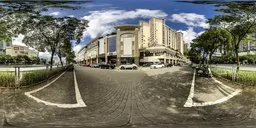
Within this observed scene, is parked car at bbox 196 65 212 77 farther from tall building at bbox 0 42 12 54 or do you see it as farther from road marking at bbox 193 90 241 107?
tall building at bbox 0 42 12 54

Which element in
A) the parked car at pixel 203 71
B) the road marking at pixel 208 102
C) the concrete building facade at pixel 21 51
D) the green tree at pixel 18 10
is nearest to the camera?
the green tree at pixel 18 10

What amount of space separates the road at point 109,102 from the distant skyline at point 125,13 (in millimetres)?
424

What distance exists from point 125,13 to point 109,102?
956 mm

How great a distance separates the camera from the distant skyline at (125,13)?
430 centimetres

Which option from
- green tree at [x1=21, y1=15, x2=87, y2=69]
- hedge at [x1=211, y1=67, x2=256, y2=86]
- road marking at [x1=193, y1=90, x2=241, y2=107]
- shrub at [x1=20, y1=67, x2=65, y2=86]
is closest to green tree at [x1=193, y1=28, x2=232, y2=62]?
hedge at [x1=211, y1=67, x2=256, y2=86]

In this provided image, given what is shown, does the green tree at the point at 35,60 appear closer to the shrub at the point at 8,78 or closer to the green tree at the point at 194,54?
the shrub at the point at 8,78

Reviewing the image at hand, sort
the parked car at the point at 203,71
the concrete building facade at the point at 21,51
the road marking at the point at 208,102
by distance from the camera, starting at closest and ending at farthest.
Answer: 1. the concrete building facade at the point at 21,51
2. the road marking at the point at 208,102
3. the parked car at the point at 203,71

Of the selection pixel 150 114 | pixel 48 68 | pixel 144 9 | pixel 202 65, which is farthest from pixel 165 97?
pixel 48 68

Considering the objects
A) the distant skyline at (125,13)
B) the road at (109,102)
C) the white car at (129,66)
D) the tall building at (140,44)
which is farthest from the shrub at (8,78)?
the white car at (129,66)

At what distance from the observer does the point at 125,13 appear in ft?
14.2

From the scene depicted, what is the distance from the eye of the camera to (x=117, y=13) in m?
4.32

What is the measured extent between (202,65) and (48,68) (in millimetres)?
1720

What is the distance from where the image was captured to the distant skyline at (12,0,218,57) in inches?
169

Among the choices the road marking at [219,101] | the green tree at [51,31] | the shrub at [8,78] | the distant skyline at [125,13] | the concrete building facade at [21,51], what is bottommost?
the road marking at [219,101]
